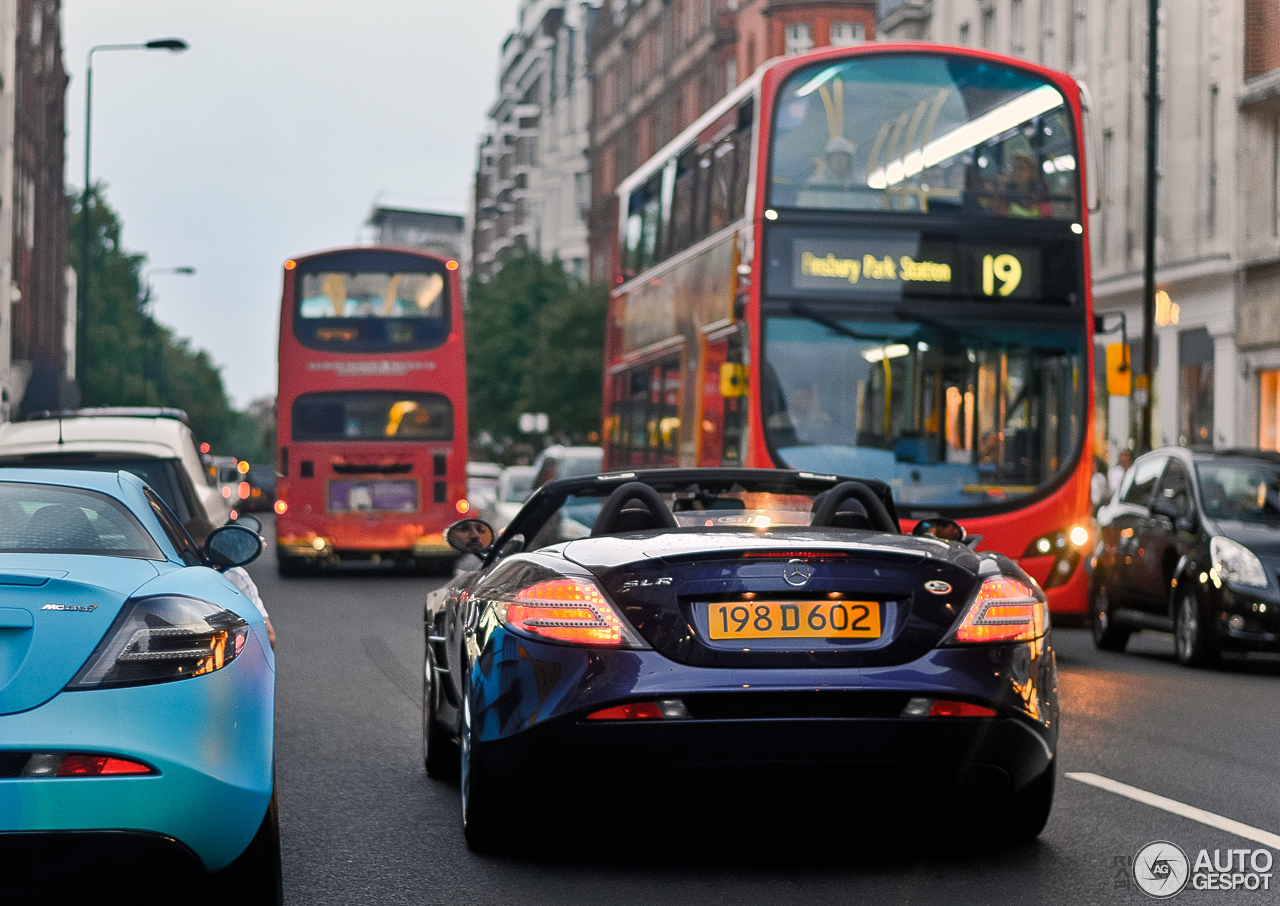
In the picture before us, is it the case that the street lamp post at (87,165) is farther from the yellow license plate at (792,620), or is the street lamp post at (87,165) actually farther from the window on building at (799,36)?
the yellow license plate at (792,620)

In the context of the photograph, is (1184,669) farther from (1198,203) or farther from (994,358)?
(1198,203)

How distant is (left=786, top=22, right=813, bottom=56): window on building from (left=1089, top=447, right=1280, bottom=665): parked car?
1900 inches

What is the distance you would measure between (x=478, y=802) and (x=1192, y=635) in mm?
9742

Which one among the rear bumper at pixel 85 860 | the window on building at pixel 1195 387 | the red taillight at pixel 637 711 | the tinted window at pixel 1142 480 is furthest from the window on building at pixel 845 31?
the rear bumper at pixel 85 860

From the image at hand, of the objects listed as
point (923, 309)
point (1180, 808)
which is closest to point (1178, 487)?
point (923, 309)

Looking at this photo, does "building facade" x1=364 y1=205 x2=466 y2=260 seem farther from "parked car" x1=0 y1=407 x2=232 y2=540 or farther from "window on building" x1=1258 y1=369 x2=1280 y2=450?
"parked car" x1=0 y1=407 x2=232 y2=540

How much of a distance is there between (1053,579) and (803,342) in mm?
2675

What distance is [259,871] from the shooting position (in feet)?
18.0

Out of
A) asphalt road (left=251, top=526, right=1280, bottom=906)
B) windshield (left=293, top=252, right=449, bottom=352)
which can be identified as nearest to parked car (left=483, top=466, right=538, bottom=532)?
windshield (left=293, top=252, right=449, bottom=352)

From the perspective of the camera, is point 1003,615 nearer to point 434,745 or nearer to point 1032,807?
point 1032,807

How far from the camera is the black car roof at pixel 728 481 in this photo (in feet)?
24.8

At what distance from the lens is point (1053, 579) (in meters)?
16.0

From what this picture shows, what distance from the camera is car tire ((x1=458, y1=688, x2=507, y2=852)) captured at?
21.3ft

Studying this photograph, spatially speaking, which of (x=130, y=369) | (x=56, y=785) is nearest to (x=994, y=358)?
(x=56, y=785)
